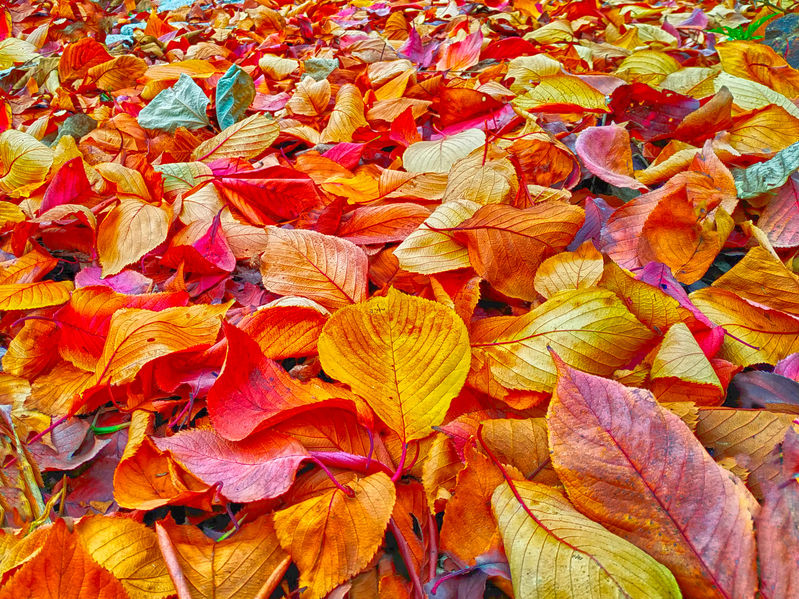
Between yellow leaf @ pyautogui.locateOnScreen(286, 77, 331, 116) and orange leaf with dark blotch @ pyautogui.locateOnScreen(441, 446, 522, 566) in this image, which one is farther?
yellow leaf @ pyautogui.locateOnScreen(286, 77, 331, 116)

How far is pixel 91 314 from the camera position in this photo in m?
0.81

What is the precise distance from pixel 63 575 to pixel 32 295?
522mm

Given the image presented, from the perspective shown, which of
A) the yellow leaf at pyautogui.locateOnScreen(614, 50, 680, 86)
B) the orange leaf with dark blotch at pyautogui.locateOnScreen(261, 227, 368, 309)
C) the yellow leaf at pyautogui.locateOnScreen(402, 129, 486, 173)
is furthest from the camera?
the yellow leaf at pyautogui.locateOnScreen(614, 50, 680, 86)

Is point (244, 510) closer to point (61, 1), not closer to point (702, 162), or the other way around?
point (702, 162)

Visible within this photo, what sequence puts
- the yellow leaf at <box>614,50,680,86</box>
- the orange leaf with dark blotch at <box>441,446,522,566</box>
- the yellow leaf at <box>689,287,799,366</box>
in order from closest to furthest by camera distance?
the orange leaf with dark blotch at <box>441,446,522,566</box> → the yellow leaf at <box>689,287,799,366</box> → the yellow leaf at <box>614,50,680,86</box>

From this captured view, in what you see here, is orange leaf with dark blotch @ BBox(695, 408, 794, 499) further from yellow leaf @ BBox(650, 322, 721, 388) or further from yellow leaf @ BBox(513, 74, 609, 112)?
yellow leaf @ BBox(513, 74, 609, 112)

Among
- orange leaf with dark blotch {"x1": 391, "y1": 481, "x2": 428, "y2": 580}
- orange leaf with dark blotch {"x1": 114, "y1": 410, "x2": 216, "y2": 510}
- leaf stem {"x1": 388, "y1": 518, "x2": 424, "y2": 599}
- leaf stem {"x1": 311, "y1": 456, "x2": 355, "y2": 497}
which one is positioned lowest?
orange leaf with dark blotch {"x1": 391, "y1": 481, "x2": 428, "y2": 580}

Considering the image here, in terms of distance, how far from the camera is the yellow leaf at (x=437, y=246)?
789 mm

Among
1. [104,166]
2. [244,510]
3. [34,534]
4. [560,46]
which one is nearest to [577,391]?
[244,510]

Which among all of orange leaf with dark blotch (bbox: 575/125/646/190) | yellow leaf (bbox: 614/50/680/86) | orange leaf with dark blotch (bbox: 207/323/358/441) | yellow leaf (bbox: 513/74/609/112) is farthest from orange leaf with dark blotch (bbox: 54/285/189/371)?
yellow leaf (bbox: 614/50/680/86)

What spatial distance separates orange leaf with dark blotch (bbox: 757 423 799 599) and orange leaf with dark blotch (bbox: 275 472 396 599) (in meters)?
0.32

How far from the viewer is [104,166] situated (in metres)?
1.08

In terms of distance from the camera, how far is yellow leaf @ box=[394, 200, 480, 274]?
79cm

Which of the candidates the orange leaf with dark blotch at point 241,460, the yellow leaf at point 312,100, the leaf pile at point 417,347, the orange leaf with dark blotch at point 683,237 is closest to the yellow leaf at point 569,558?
the leaf pile at point 417,347
